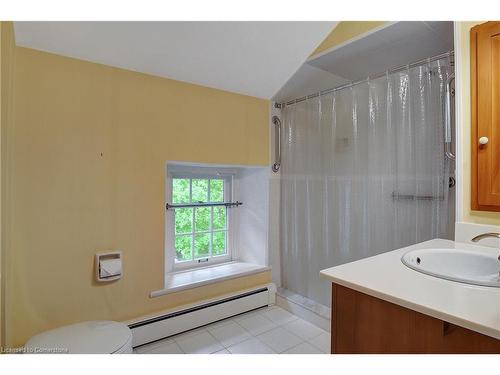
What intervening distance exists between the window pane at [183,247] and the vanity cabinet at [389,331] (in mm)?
1599

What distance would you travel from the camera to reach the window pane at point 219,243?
8.40 feet

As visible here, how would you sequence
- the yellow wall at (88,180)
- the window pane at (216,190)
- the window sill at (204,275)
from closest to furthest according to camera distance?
the yellow wall at (88,180) < the window sill at (204,275) < the window pane at (216,190)

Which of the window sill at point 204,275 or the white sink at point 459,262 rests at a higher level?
the white sink at point 459,262

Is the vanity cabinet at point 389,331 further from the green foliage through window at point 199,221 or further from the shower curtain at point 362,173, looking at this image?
the green foliage through window at point 199,221

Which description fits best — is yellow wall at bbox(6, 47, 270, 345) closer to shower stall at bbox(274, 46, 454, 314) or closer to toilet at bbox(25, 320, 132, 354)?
toilet at bbox(25, 320, 132, 354)

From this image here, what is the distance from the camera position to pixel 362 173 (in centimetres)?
199

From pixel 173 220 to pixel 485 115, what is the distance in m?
2.03

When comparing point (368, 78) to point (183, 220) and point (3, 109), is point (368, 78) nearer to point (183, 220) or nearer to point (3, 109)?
point (183, 220)

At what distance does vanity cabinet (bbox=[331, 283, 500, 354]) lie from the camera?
29.7 inches

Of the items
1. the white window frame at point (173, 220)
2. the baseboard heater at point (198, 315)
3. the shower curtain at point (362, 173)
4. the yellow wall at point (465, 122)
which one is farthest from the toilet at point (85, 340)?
the yellow wall at point (465, 122)

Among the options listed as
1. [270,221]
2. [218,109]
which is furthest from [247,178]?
[218,109]

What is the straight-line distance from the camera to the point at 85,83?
5.24 feet

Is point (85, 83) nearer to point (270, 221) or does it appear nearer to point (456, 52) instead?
point (270, 221)
